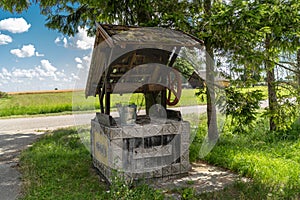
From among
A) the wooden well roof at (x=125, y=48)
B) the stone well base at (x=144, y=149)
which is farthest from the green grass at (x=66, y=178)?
the wooden well roof at (x=125, y=48)

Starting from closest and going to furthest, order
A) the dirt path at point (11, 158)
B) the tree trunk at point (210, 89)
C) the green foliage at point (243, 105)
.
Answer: the dirt path at point (11, 158) → the green foliage at point (243, 105) → the tree trunk at point (210, 89)

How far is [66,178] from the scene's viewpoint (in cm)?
488

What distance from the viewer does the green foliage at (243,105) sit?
17.6ft

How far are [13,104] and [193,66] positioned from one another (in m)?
14.2

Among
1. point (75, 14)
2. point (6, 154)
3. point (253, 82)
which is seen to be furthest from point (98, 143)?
point (75, 14)

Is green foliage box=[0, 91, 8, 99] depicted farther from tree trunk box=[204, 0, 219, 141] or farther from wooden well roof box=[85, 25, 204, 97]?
tree trunk box=[204, 0, 219, 141]

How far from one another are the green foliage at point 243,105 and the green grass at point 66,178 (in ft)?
7.82

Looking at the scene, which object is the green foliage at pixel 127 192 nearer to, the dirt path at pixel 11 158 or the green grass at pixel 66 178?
the green grass at pixel 66 178

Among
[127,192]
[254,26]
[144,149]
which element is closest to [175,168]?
[144,149]

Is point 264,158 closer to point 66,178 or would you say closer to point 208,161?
point 208,161

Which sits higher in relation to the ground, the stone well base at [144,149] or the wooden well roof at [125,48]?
the wooden well roof at [125,48]

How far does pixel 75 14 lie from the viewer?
8.67 m

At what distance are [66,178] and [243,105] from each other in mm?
3474

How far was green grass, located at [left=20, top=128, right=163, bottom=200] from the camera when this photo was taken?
390 cm
